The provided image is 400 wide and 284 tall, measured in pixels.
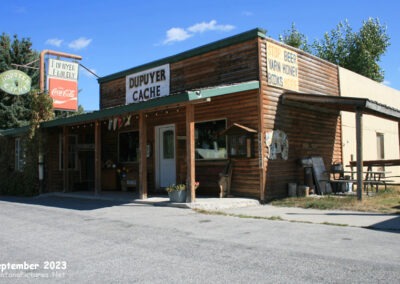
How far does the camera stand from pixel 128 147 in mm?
16047

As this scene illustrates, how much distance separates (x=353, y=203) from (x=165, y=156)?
6816mm

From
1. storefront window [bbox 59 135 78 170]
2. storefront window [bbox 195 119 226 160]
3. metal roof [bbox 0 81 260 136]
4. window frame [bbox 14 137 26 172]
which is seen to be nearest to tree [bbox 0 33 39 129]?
window frame [bbox 14 137 26 172]

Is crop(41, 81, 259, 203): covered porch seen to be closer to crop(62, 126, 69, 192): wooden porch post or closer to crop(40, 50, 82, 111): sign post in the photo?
crop(62, 126, 69, 192): wooden porch post

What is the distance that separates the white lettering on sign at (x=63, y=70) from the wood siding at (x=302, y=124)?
10076 mm

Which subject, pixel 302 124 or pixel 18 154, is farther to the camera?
pixel 18 154

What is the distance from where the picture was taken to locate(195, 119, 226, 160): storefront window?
12.8 metres

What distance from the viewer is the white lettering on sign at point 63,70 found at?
59.2 ft

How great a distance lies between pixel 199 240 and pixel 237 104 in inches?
247

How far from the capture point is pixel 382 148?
63.0 feet

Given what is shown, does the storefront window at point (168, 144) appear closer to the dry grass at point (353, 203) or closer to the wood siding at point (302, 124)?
the wood siding at point (302, 124)

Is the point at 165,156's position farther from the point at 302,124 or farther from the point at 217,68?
the point at 302,124

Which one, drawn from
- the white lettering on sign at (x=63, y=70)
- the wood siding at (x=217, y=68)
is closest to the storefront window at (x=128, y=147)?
the wood siding at (x=217, y=68)

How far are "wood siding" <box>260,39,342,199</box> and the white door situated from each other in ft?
12.7

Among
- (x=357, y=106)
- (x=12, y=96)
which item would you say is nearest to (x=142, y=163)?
(x=357, y=106)
